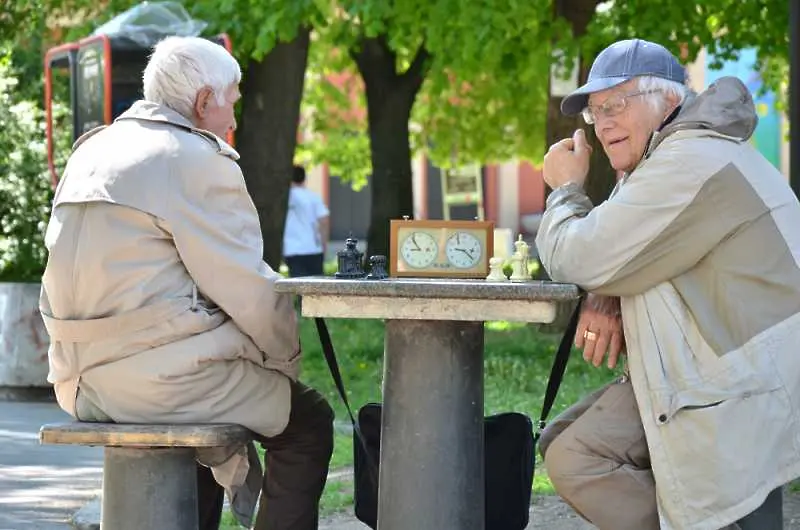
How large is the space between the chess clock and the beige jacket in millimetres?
417

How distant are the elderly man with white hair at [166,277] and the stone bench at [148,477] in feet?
0.33

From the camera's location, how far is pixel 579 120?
1339 centimetres

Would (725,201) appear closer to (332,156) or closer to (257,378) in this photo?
(257,378)

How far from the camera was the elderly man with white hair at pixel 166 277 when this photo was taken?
4613 millimetres

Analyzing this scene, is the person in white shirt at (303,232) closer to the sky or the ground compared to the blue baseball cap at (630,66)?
closer to the ground

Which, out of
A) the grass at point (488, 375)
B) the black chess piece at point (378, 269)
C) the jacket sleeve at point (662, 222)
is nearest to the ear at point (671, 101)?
the jacket sleeve at point (662, 222)

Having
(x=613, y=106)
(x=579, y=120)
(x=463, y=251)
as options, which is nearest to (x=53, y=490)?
(x=463, y=251)

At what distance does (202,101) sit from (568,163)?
115 centimetres

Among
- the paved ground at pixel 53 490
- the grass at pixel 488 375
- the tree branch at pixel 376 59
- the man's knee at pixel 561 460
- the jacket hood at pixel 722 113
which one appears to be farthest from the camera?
the tree branch at pixel 376 59

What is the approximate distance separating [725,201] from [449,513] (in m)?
1.20

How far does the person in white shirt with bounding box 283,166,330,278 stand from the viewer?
58.1 ft

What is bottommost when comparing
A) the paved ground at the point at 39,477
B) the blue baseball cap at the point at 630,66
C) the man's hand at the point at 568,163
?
the paved ground at the point at 39,477

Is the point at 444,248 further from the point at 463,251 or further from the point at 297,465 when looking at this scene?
the point at 297,465

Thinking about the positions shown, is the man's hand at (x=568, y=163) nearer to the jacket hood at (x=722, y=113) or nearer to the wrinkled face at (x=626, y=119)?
the wrinkled face at (x=626, y=119)
